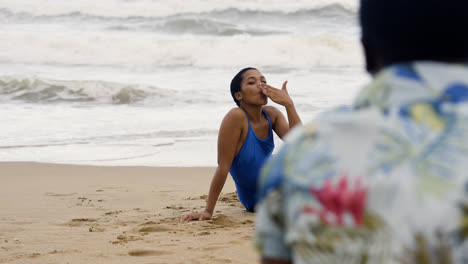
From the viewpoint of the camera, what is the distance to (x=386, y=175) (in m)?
0.96

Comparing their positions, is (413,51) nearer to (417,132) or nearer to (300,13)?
(417,132)

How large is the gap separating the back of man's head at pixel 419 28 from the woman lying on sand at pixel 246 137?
360cm

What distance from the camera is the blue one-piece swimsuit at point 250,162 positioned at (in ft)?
15.8

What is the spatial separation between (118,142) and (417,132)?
7342 millimetres

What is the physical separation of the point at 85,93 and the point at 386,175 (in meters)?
12.3

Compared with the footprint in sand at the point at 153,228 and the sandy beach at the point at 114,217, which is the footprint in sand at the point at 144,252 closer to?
the sandy beach at the point at 114,217

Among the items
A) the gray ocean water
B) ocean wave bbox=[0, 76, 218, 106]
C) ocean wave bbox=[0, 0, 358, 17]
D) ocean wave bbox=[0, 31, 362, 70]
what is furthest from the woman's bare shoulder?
ocean wave bbox=[0, 0, 358, 17]

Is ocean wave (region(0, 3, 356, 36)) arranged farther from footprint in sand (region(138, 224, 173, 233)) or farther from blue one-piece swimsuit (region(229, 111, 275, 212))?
footprint in sand (region(138, 224, 173, 233))

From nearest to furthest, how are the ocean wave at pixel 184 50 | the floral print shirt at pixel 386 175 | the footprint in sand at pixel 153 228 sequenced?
the floral print shirt at pixel 386 175
the footprint in sand at pixel 153 228
the ocean wave at pixel 184 50

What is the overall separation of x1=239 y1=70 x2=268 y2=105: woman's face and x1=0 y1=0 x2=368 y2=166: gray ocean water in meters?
2.20

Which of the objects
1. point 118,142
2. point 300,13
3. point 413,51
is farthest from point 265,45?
point 413,51

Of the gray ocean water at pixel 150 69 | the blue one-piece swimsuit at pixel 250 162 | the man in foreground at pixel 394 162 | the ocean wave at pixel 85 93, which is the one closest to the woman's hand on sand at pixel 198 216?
the blue one-piece swimsuit at pixel 250 162

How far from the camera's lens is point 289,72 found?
52.3ft

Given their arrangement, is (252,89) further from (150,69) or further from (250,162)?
(150,69)
